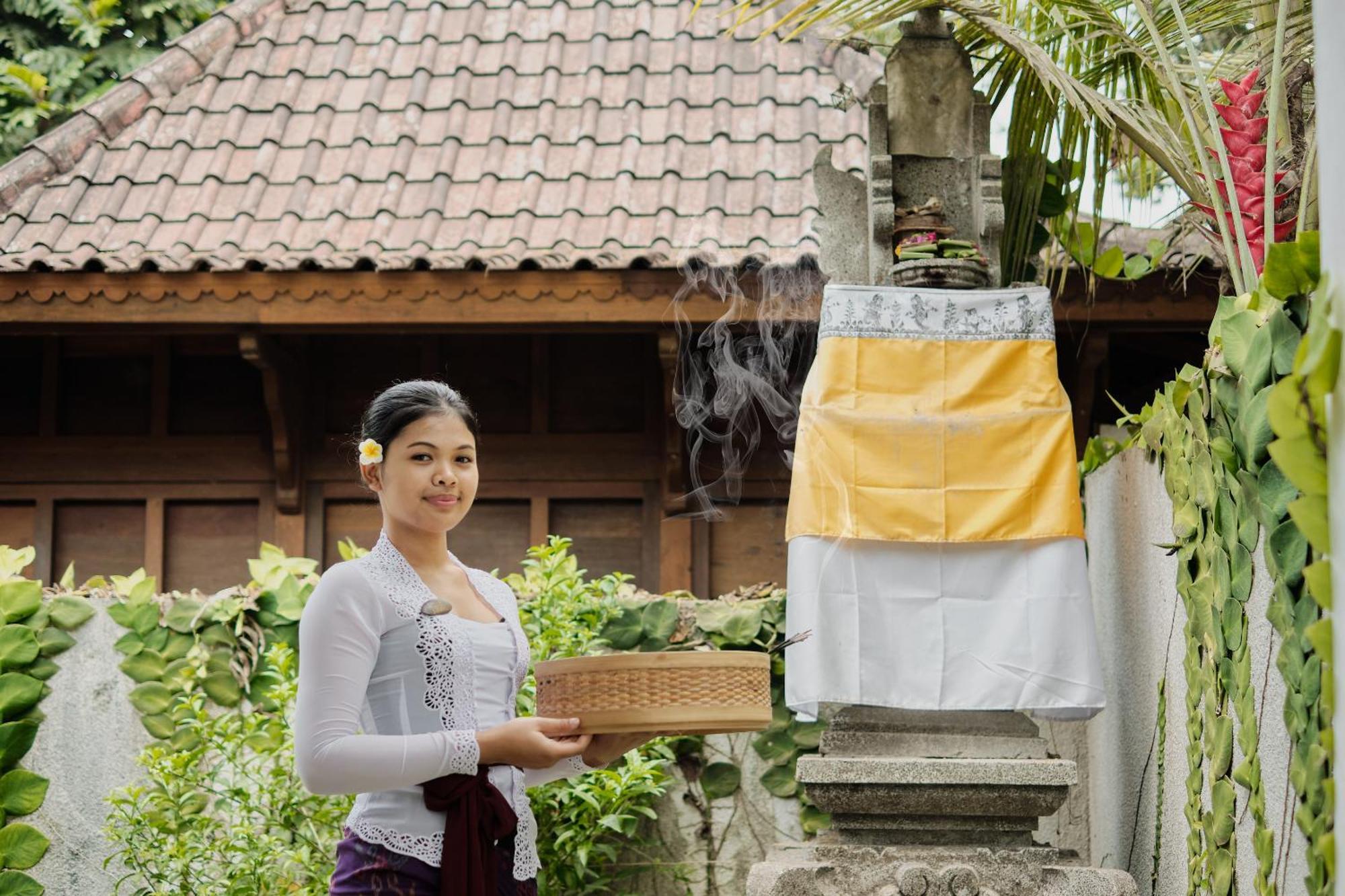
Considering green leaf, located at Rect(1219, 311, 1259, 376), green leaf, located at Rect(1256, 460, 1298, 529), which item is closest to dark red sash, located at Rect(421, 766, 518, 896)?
green leaf, located at Rect(1256, 460, 1298, 529)

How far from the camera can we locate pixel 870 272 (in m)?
4.25

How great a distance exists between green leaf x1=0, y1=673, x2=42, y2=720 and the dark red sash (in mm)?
3216

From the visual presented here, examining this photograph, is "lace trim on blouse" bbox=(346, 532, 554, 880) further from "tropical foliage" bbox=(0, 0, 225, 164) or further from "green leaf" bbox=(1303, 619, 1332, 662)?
"tropical foliage" bbox=(0, 0, 225, 164)

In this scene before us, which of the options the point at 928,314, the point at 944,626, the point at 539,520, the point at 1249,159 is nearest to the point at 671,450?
the point at 539,520

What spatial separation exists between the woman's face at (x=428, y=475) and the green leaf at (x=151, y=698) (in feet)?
9.27

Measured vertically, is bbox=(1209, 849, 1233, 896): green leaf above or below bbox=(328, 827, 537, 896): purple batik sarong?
below

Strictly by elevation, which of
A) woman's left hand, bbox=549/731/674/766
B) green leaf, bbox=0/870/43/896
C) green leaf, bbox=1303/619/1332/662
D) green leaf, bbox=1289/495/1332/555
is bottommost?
green leaf, bbox=0/870/43/896

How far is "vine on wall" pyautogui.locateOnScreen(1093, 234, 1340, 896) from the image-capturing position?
1.87m

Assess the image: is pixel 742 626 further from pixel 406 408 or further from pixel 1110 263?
pixel 406 408

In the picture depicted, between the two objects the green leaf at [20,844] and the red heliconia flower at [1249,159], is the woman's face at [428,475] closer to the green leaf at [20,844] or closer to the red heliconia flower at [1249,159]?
the red heliconia flower at [1249,159]

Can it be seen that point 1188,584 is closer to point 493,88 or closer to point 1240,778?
point 1240,778

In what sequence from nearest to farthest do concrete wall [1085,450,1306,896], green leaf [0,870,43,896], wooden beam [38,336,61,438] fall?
concrete wall [1085,450,1306,896], green leaf [0,870,43,896], wooden beam [38,336,61,438]

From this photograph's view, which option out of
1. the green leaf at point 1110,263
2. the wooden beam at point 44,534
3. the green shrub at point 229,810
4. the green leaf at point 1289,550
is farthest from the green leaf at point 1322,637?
the wooden beam at point 44,534

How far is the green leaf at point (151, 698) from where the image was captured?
5031 mm
